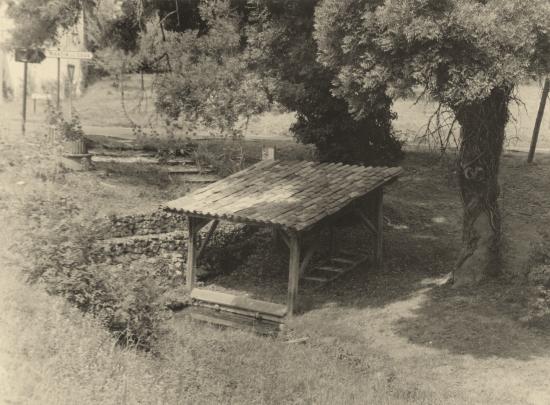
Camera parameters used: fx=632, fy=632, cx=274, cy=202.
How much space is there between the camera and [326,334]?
1238 centimetres

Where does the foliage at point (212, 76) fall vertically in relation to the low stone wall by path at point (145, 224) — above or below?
above

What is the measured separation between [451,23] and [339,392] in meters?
5.92

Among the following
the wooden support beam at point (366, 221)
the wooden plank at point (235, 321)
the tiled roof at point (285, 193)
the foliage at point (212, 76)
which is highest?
the foliage at point (212, 76)

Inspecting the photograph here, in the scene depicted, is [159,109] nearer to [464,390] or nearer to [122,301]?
[122,301]

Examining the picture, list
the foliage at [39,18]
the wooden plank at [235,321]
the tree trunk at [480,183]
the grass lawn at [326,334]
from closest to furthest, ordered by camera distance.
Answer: the grass lawn at [326,334] < the tree trunk at [480,183] < the wooden plank at [235,321] < the foliage at [39,18]

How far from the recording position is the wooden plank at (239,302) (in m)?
13.4

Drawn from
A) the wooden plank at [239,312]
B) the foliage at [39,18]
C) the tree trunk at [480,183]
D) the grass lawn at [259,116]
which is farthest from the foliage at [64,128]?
the tree trunk at [480,183]

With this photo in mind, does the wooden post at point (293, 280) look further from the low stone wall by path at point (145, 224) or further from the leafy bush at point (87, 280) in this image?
the leafy bush at point (87, 280)

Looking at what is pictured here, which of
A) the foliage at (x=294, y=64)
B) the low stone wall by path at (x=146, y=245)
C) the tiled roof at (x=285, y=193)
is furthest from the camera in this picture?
the foliage at (x=294, y=64)

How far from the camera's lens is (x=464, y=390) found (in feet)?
31.7

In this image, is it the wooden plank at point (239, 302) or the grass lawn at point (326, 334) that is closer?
the grass lawn at point (326, 334)

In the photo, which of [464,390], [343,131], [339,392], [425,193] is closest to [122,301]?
[339,392]

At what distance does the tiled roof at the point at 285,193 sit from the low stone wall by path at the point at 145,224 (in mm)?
1566

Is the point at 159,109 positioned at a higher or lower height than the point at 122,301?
higher
